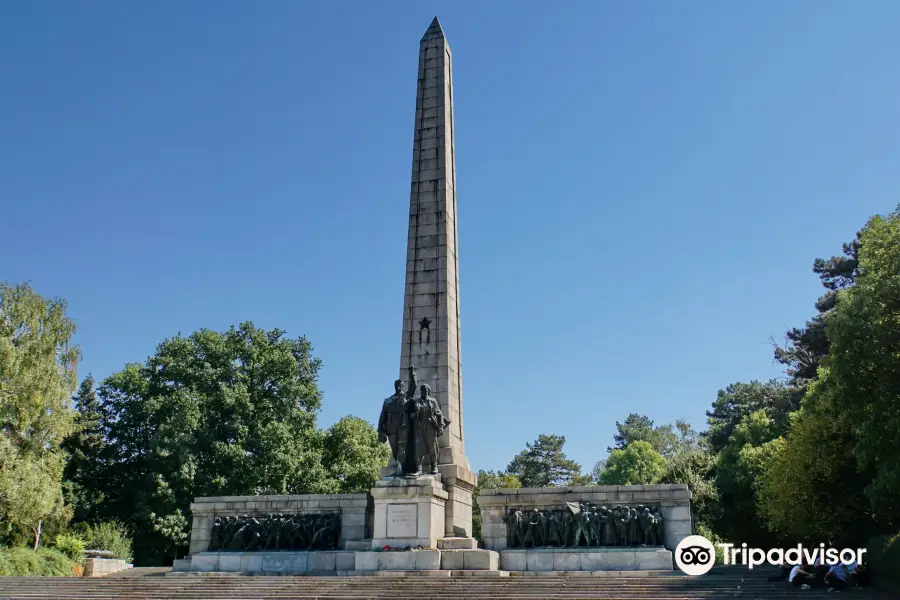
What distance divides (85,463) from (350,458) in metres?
11.3

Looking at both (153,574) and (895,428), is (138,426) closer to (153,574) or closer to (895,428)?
(153,574)

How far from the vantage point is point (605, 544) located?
1647cm

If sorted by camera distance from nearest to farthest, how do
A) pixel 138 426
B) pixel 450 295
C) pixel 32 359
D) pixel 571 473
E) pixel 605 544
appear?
pixel 605 544, pixel 450 295, pixel 32 359, pixel 138 426, pixel 571 473

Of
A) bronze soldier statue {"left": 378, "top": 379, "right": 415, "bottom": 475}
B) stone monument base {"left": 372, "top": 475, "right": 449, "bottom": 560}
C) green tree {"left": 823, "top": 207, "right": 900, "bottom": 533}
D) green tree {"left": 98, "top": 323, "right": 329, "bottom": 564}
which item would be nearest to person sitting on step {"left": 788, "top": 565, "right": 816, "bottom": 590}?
green tree {"left": 823, "top": 207, "right": 900, "bottom": 533}

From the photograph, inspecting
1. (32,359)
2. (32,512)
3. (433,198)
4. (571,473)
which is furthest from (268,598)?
(571,473)

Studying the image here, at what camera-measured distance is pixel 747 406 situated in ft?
166

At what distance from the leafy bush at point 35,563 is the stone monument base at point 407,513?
1085 cm

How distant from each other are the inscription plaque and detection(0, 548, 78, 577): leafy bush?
11.0 metres

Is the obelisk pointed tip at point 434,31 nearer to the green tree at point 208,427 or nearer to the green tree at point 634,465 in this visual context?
the green tree at point 208,427

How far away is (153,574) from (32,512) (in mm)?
8111

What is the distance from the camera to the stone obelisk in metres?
18.4

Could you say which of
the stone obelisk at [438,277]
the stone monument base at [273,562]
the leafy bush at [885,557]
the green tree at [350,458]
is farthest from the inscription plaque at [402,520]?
the green tree at [350,458]

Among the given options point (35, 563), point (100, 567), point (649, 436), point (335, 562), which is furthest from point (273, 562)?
point (649, 436)

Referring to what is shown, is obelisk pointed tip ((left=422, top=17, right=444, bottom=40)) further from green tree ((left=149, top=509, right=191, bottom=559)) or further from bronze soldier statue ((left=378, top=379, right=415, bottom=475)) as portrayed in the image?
green tree ((left=149, top=509, right=191, bottom=559))
